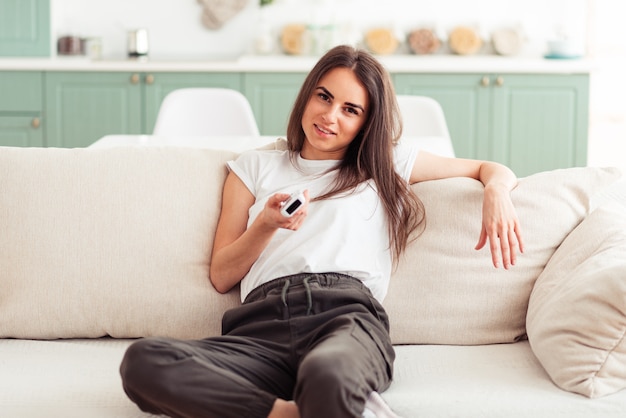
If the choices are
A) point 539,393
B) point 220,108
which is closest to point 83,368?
point 539,393

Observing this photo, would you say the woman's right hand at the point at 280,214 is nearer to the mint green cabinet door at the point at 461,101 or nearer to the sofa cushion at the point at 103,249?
the sofa cushion at the point at 103,249

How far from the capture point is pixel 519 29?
213 inches

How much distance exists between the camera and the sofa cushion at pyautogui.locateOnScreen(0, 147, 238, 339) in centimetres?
215

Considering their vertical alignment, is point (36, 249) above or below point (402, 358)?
above

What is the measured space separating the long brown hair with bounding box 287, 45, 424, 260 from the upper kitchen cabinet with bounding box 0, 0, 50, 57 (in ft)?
11.0

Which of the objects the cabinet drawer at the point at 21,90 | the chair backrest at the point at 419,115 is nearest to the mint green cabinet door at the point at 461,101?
the chair backrest at the point at 419,115

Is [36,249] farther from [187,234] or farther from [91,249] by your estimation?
[187,234]

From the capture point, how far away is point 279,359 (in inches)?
73.7

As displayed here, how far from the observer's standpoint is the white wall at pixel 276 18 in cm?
546

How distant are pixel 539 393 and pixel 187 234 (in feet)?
2.77

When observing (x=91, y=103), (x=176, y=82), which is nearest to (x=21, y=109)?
(x=91, y=103)

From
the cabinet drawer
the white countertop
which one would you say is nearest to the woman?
the white countertop

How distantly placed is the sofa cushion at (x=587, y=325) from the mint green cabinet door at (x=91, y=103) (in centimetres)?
349

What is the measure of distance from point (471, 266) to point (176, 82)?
3.22 meters
